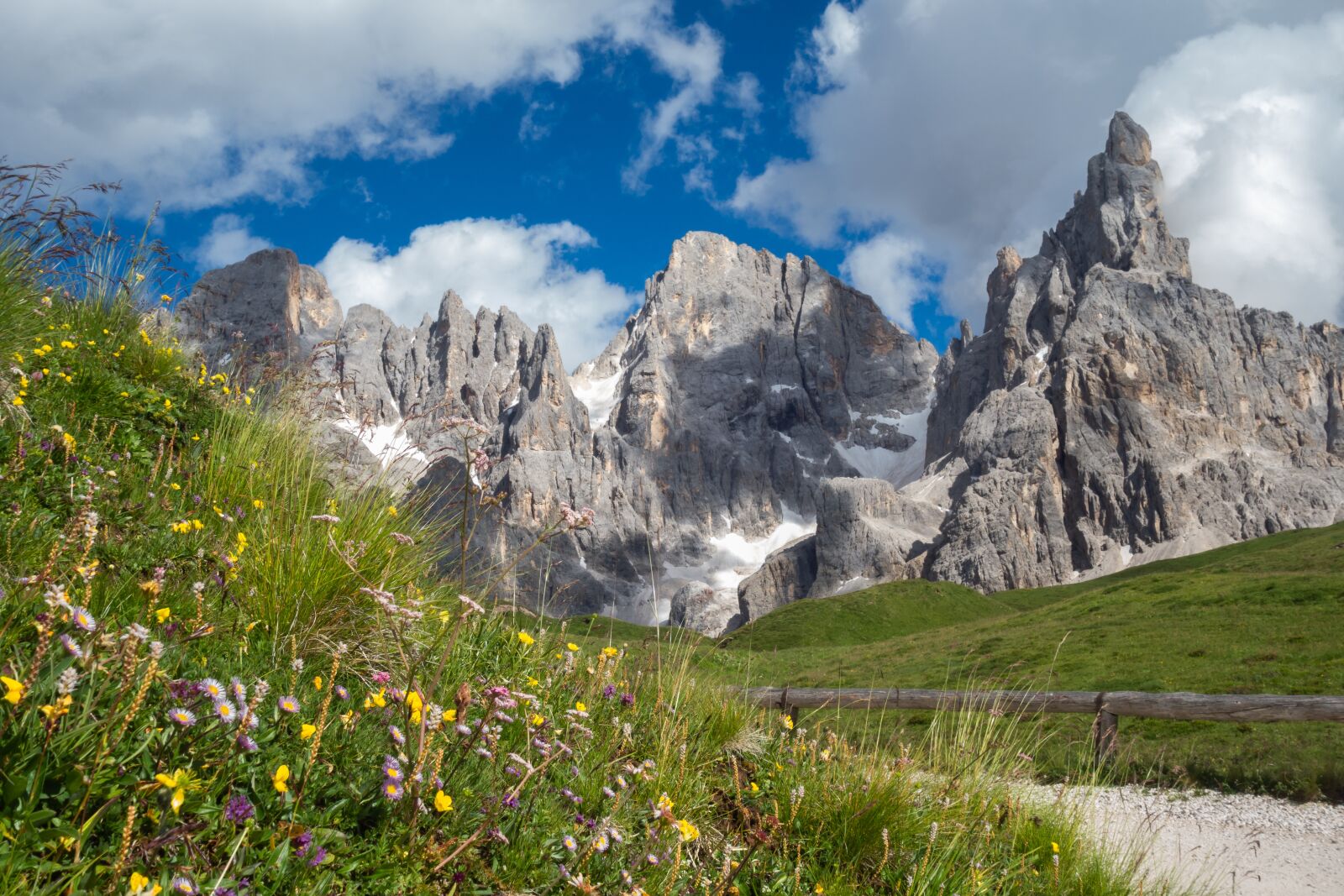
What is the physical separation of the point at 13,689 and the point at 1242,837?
40.0 ft

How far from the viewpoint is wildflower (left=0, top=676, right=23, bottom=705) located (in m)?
1.91

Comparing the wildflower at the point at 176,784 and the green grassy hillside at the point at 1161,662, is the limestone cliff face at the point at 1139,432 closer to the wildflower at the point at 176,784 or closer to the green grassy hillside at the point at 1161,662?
the green grassy hillside at the point at 1161,662

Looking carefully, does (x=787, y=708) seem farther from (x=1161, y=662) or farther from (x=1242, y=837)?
(x=1161, y=662)

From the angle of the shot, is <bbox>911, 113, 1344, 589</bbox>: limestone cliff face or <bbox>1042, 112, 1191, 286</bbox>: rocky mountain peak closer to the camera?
<bbox>911, 113, 1344, 589</bbox>: limestone cliff face


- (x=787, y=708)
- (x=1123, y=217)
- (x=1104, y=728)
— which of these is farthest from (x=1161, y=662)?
(x=1123, y=217)

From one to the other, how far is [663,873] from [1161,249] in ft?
643

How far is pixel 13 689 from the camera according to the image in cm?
195

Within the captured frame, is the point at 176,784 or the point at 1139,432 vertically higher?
the point at 1139,432

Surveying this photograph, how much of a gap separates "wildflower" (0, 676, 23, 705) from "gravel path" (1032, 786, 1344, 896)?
25.2 ft

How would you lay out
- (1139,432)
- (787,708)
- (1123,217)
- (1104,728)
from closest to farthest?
(787,708)
(1104,728)
(1139,432)
(1123,217)

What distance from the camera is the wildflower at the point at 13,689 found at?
6.26ft

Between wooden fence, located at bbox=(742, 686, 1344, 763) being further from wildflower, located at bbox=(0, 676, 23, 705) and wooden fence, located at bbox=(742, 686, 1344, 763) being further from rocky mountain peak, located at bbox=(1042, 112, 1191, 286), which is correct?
rocky mountain peak, located at bbox=(1042, 112, 1191, 286)

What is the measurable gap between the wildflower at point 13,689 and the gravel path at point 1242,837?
7.67 metres

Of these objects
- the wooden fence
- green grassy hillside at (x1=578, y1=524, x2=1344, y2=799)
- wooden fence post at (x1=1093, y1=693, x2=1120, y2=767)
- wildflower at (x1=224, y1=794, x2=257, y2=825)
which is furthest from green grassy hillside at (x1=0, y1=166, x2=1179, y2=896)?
wooden fence post at (x1=1093, y1=693, x2=1120, y2=767)
